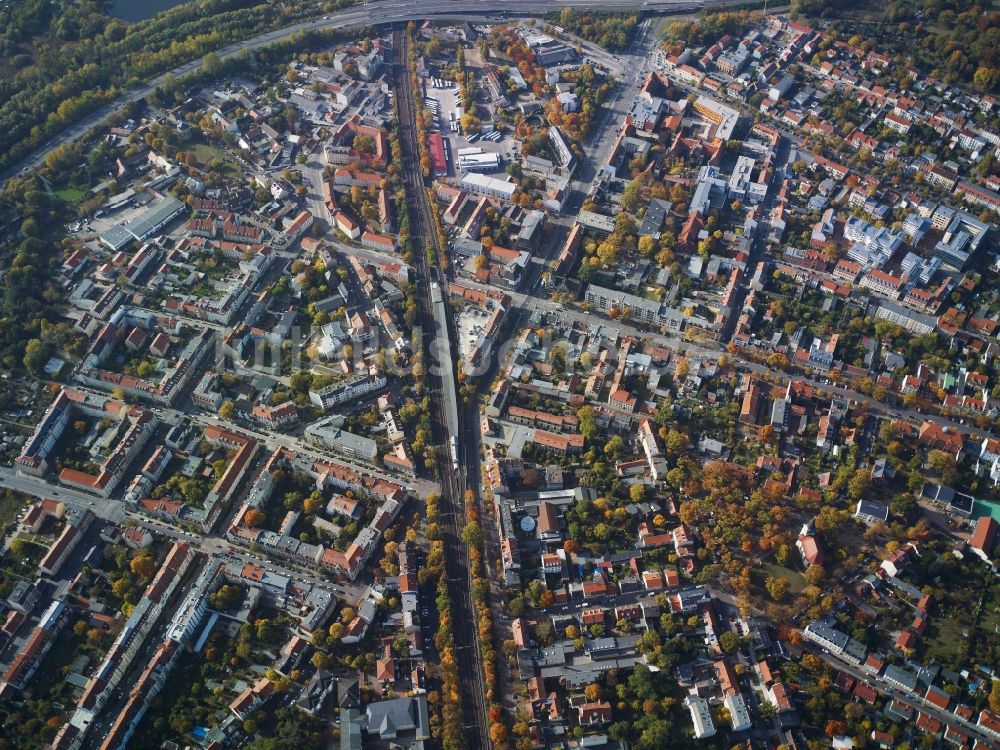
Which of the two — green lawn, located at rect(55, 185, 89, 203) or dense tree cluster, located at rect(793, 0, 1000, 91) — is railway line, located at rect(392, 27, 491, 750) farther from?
dense tree cluster, located at rect(793, 0, 1000, 91)

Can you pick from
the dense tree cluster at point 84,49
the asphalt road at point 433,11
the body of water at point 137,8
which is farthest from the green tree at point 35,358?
the body of water at point 137,8

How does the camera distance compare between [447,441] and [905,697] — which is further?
[447,441]

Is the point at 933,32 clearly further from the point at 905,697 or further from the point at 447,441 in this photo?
the point at 905,697

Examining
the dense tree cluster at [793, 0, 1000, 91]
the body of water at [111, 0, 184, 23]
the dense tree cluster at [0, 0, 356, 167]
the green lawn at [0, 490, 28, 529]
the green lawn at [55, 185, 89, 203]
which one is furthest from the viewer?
the body of water at [111, 0, 184, 23]

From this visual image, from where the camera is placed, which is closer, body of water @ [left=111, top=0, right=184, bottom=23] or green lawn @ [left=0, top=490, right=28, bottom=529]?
green lawn @ [left=0, top=490, right=28, bottom=529]


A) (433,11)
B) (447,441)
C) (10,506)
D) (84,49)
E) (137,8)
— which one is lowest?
(10,506)

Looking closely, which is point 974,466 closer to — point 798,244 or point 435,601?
point 798,244

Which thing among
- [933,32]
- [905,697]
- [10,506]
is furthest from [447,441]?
[933,32]

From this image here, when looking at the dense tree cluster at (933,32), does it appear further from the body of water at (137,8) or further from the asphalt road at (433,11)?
the body of water at (137,8)

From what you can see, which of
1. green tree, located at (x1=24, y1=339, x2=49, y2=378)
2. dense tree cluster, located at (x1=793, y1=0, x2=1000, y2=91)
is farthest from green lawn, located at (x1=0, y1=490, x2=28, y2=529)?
dense tree cluster, located at (x1=793, y1=0, x2=1000, y2=91)
